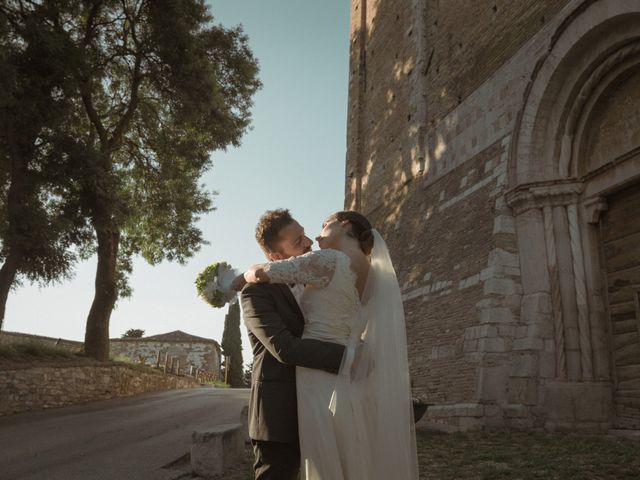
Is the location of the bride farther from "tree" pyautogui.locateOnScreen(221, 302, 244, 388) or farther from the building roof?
"tree" pyautogui.locateOnScreen(221, 302, 244, 388)

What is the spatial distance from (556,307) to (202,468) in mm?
5341

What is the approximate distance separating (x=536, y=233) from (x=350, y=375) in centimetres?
634

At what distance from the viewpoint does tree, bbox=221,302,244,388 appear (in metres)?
35.6

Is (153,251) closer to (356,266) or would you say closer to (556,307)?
(556,307)

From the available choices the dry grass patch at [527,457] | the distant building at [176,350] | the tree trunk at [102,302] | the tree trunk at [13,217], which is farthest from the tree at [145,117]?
the distant building at [176,350]

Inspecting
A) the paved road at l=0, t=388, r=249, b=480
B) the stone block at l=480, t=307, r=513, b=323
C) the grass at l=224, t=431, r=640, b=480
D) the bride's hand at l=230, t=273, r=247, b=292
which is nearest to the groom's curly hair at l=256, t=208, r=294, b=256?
the bride's hand at l=230, t=273, r=247, b=292

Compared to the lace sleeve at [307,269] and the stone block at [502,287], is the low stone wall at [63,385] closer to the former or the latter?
the stone block at [502,287]

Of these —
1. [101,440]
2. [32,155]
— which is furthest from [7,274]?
[101,440]

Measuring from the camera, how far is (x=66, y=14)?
44.7 feet

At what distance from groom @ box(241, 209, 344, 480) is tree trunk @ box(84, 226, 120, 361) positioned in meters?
13.9

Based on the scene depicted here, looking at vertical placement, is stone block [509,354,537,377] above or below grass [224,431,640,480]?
above

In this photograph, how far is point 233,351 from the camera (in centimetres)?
3597

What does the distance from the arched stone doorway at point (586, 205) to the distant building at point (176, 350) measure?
87.0 ft

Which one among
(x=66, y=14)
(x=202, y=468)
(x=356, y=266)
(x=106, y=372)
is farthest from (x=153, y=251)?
(x=356, y=266)
